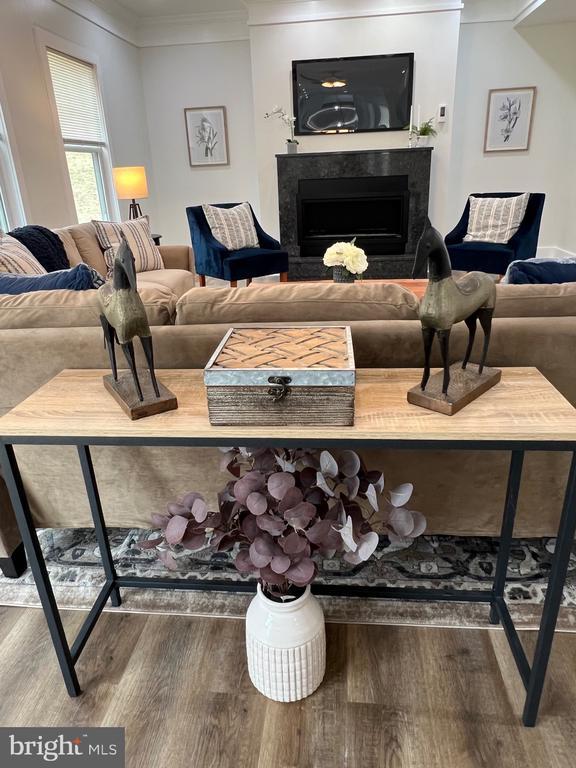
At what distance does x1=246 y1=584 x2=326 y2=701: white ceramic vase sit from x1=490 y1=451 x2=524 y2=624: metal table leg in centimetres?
56

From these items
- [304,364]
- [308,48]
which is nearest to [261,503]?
[304,364]

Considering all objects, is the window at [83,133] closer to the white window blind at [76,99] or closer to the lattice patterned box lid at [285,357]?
the white window blind at [76,99]

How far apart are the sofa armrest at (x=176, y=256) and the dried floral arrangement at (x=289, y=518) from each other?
12.3 feet

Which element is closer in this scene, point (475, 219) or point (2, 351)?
point (2, 351)

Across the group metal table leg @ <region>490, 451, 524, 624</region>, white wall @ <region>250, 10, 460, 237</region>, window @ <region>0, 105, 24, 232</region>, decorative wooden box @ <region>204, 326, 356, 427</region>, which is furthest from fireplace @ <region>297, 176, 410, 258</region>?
decorative wooden box @ <region>204, 326, 356, 427</region>

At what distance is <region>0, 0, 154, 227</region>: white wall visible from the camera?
12.4ft

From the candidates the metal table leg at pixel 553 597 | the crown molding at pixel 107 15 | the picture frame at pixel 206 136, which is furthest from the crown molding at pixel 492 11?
the metal table leg at pixel 553 597

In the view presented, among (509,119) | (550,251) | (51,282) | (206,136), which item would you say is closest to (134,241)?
(206,136)

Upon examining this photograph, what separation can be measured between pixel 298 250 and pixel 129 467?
4482 mm

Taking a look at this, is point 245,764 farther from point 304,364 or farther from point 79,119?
point 79,119

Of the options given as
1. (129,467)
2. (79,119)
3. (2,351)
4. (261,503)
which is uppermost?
(79,119)

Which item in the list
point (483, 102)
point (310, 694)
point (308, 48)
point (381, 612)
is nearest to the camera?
point (310, 694)

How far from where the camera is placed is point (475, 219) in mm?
4668

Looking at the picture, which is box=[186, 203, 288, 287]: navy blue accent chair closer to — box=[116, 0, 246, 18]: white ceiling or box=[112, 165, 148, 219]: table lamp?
box=[112, 165, 148, 219]: table lamp
